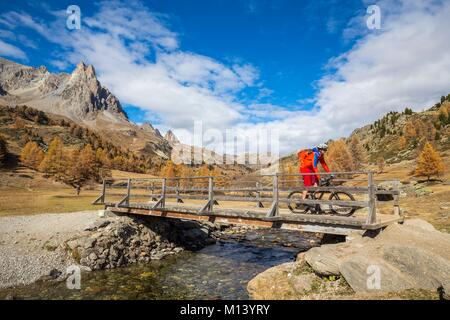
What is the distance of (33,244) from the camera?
1867 centimetres

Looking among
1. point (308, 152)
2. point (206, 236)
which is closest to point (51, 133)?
point (206, 236)

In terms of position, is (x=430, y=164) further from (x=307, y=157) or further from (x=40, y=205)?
(x=40, y=205)

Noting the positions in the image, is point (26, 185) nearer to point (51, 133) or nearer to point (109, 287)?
point (109, 287)

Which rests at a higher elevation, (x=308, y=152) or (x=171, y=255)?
(x=308, y=152)

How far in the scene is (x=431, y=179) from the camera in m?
73.4

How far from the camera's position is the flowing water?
14078 mm

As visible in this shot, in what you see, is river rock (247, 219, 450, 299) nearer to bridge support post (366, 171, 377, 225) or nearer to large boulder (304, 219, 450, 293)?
large boulder (304, 219, 450, 293)

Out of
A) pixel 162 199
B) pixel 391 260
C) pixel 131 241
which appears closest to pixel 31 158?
pixel 131 241

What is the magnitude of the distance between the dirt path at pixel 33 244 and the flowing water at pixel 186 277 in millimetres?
1346

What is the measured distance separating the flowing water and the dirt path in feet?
4.42

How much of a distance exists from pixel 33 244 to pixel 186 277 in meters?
10.1

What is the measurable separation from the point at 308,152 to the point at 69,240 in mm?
15924
